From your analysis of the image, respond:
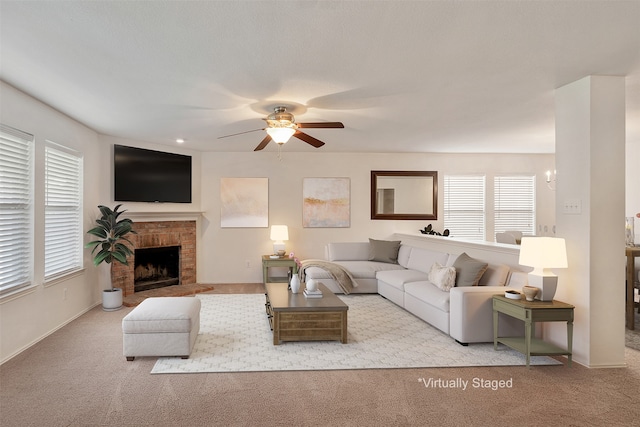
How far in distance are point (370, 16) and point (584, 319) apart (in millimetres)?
3271

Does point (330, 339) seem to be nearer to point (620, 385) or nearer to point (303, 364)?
point (303, 364)

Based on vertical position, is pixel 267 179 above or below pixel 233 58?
below

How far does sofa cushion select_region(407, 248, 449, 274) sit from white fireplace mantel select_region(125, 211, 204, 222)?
404 cm

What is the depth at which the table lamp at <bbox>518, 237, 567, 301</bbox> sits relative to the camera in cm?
367

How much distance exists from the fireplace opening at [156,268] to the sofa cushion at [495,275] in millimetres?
5423

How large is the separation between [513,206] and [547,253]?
16.5 feet

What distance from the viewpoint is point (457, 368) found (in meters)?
3.64

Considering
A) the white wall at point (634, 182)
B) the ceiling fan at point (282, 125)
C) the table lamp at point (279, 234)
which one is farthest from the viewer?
the table lamp at point (279, 234)

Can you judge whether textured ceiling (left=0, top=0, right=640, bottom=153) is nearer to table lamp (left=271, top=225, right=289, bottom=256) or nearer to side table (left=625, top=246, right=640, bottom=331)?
side table (left=625, top=246, right=640, bottom=331)

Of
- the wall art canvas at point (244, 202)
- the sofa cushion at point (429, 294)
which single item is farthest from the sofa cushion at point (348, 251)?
the sofa cushion at point (429, 294)

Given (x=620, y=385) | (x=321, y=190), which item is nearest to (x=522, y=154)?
(x=321, y=190)

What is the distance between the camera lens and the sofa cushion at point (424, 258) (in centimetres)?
596

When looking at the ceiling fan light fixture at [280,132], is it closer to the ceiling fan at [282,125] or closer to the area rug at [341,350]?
the ceiling fan at [282,125]

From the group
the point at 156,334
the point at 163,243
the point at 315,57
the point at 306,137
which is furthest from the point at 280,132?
the point at 163,243
